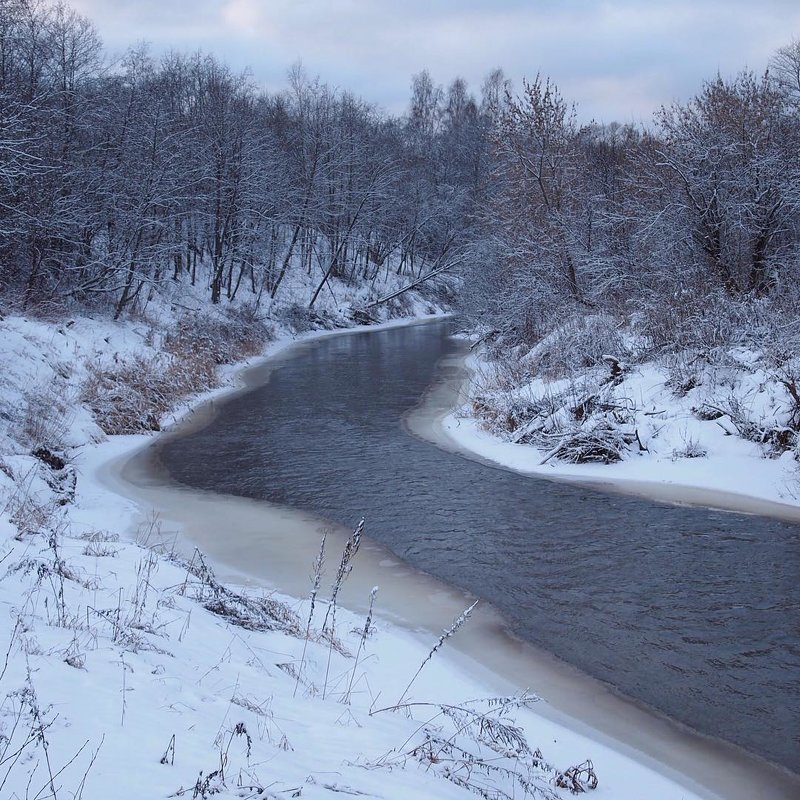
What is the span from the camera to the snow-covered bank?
11289 mm

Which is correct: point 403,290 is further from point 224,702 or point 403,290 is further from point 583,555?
point 224,702

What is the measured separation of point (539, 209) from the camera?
22.8m

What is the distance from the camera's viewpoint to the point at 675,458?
1284 centimetres

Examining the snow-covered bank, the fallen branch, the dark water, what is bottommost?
the dark water

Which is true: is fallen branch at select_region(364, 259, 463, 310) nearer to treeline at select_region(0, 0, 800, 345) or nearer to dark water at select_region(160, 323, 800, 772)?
treeline at select_region(0, 0, 800, 345)

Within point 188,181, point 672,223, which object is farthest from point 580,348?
point 188,181

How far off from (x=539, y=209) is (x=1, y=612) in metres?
20.7

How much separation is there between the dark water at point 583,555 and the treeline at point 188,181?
8.16 meters

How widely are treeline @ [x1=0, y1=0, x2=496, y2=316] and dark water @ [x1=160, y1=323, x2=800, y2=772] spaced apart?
321 inches

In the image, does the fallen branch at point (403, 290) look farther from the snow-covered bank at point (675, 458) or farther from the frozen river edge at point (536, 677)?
the frozen river edge at point (536, 677)

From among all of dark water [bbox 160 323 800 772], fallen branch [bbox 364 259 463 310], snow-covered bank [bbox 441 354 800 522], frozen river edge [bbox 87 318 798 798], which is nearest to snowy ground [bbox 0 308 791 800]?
frozen river edge [bbox 87 318 798 798]

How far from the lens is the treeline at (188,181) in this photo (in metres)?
20.4

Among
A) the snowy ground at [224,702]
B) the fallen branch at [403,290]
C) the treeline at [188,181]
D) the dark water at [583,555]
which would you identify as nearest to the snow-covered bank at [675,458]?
the dark water at [583,555]

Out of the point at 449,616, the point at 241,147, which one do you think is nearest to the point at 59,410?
the point at 449,616
